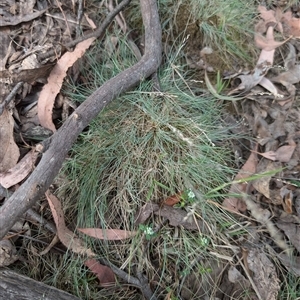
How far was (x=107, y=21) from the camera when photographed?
6.92 feet

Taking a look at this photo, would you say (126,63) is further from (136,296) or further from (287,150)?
(136,296)

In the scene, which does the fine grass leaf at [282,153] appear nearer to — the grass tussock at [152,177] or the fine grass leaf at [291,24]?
the grass tussock at [152,177]

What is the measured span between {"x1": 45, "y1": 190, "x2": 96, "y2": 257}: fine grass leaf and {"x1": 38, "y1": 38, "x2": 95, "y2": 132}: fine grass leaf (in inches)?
13.6

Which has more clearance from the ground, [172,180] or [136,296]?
[172,180]

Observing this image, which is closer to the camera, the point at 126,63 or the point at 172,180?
the point at 172,180

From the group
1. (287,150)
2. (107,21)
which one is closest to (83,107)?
(107,21)

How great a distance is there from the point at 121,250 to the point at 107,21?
1.14 m

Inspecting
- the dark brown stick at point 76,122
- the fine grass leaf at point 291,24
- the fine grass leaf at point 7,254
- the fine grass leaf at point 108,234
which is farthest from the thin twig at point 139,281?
the fine grass leaf at point 291,24

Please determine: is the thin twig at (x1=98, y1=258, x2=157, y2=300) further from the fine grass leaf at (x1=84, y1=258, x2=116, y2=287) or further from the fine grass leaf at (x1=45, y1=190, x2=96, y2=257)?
the fine grass leaf at (x1=45, y1=190, x2=96, y2=257)

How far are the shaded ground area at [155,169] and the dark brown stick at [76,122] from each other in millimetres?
101

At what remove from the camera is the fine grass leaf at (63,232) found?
186 cm

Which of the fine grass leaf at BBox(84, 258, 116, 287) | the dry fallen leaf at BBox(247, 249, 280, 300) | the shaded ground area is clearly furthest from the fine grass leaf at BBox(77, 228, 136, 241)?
the dry fallen leaf at BBox(247, 249, 280, 300)

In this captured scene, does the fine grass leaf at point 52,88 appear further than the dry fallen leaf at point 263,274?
Yes

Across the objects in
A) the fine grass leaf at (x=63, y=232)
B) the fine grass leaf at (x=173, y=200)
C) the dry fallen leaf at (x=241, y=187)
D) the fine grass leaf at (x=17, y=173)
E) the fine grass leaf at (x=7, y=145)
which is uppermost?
the fine grass leaf at (x=7, y=145)
